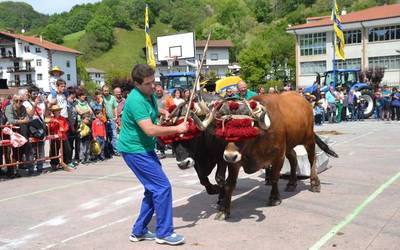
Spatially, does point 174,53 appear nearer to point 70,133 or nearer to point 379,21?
point 70,133

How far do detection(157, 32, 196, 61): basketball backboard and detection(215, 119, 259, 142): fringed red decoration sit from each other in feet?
85.9

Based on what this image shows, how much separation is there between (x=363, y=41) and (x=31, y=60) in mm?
57241

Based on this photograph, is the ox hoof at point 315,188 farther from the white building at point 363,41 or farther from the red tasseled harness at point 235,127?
the white building at point 363,41

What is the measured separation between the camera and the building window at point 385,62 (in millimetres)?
55781

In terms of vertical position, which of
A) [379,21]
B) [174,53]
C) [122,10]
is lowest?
[174,53]

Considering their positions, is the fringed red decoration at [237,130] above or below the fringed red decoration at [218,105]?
below

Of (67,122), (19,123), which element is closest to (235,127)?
(19,123)

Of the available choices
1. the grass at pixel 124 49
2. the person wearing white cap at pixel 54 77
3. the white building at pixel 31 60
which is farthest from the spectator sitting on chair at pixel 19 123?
the grass at pixel 124 49

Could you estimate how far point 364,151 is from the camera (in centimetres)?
1262

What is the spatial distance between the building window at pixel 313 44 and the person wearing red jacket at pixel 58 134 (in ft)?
176

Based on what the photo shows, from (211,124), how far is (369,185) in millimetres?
3518

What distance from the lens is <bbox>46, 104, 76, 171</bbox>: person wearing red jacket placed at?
11.7 m

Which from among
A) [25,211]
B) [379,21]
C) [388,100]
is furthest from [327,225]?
[379,21]

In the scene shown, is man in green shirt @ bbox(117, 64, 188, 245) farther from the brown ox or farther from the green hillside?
the green hillside
